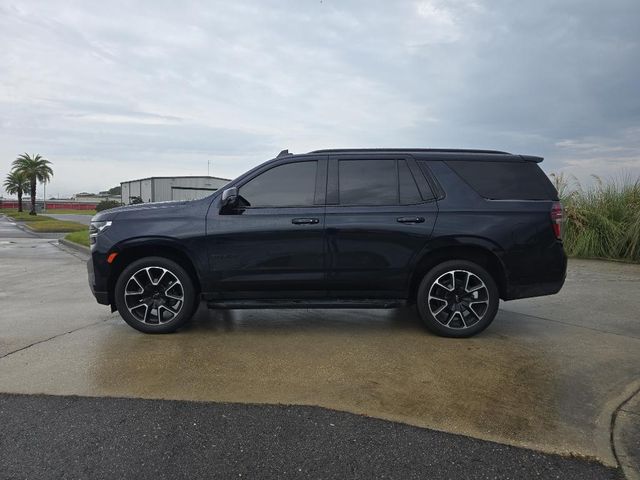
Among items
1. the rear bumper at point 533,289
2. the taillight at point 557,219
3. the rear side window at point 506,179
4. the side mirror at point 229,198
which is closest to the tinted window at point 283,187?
the side mirror at point 229,198

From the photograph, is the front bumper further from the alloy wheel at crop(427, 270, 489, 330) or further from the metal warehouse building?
the metal warehouse building

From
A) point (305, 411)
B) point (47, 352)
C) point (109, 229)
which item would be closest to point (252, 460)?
point (305, 411)

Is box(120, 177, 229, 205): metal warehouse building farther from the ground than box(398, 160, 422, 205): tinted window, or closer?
farther from the ground

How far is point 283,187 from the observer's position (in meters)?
5.19

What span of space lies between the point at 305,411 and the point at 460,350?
6.46 ft

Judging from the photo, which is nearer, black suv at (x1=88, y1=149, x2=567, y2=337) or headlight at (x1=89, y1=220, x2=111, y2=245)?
black suv at (x1=88, y1=149, x2=567, y2=337)

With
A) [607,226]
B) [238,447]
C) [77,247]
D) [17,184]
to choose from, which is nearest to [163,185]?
[77,247]

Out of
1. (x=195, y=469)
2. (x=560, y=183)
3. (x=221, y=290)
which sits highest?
(x=560, y=183)

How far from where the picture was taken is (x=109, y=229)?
511 centimetres

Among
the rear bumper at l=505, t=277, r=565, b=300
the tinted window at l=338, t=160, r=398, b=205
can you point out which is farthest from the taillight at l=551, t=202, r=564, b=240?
the tinted window at l=338, t=160, r=398, b=205

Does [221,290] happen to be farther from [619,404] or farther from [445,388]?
[619,404]

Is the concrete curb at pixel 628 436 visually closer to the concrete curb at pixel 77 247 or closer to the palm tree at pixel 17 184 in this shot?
the concrete curb at pixel 77 247

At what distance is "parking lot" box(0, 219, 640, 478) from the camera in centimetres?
334

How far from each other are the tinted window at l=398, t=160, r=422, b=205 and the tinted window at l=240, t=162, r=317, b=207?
2.97 feet
